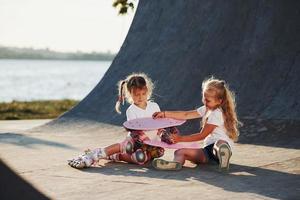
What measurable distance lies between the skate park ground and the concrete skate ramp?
136 centimetres

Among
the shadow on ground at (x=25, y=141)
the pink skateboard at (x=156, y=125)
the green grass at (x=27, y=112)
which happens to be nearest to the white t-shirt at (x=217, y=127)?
the pink skateboard at (x=156, y=125)

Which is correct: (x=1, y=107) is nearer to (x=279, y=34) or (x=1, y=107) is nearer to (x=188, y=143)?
(x=279, y=34)

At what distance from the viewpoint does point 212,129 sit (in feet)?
20.9

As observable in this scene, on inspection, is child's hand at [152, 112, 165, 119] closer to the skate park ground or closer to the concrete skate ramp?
the skate park ground

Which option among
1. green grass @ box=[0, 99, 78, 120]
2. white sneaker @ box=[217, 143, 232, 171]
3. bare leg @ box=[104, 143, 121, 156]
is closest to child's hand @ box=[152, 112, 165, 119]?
bare leg @ box=[104, 143, 121, 156]

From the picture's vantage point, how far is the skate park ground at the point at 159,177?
5.15 metres

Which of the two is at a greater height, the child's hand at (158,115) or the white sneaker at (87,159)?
the child's hand at (158,115)

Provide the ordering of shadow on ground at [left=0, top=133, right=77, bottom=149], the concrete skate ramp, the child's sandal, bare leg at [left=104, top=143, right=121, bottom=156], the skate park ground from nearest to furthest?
the skate park ground < the child's sandal < bare leg at [left=104, top=143, right=121, bottom=156] < shadow on ground at [left=0, top=133, right=77, bottom=149] < the concrete skate ramp

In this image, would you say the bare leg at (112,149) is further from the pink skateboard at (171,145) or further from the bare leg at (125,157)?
the pink skateboard at (171,145)

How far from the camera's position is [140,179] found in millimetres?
5824

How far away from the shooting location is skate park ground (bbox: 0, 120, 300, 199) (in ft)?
16.9

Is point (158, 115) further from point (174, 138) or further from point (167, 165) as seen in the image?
point (167, 165)

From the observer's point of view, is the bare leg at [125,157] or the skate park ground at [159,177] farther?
the bare leg at [125,157]

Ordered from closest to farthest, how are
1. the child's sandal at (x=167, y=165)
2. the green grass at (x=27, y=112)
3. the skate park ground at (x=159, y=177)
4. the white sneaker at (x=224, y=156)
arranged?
the skate park ground at (x=159, y=177), the white sneaker at (x=224, y=156), the child's sandal at (x=167, y=165), the green grass at (x=27, y=112)
